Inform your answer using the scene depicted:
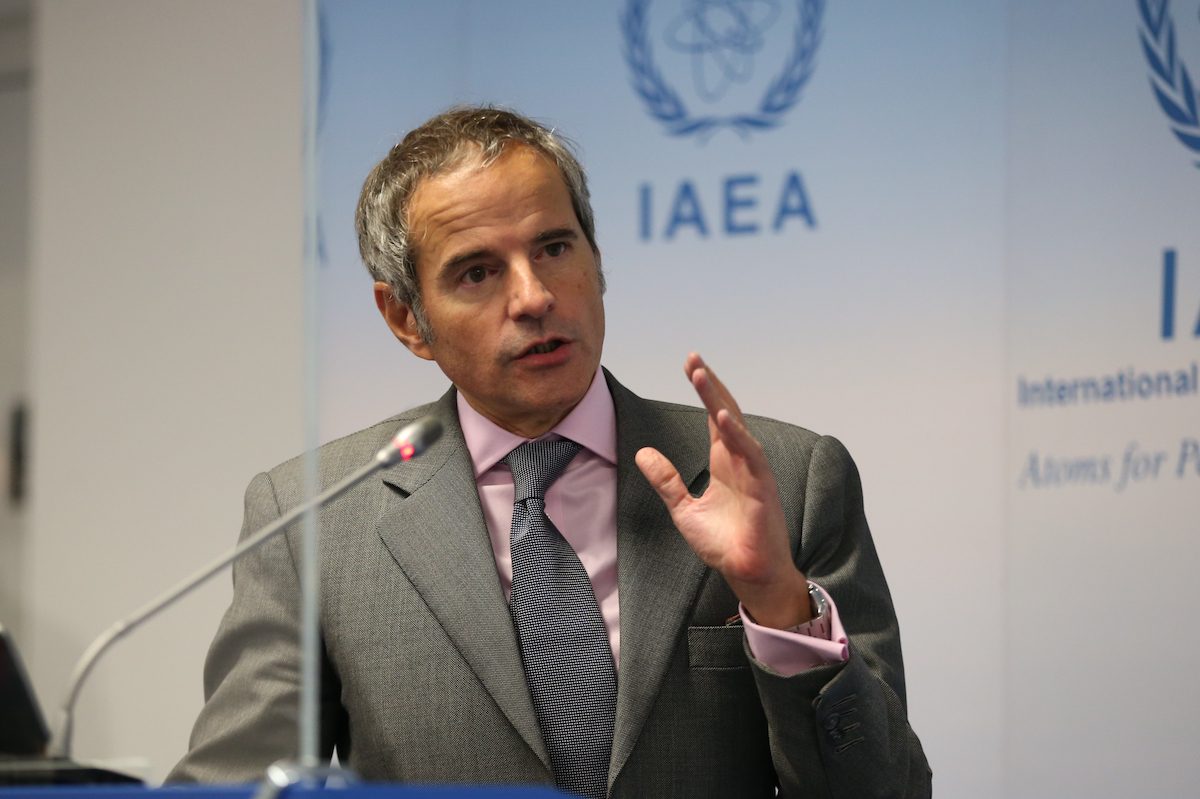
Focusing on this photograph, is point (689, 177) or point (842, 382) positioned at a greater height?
point (689, 177)

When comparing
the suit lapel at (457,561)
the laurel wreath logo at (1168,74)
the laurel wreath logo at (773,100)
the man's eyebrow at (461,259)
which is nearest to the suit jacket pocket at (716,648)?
the suit lapel at (457,561)

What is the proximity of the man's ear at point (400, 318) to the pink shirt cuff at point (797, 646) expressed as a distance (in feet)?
2.38

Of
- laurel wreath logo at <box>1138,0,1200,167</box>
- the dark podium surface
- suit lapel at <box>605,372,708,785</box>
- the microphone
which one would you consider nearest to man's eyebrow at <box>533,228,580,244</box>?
suit lapel at <box>605,372,708,785</box>

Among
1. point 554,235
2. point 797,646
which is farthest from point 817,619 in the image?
point 554,235

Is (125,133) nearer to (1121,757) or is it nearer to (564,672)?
(564,672)

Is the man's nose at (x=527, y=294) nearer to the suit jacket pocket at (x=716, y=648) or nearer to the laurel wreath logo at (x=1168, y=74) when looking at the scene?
the suit jacket pocket at (x=716, y=648)

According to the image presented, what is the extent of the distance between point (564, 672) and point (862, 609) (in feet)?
1.33

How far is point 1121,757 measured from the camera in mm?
3318

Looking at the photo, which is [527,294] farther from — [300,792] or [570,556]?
[300,792]

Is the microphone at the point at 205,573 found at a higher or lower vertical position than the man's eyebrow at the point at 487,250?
lower

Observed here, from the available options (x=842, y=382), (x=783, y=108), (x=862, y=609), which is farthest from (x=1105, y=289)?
(x=862, y=609)

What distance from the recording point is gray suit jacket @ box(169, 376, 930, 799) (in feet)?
5.58

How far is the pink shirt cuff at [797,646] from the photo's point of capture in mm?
1642

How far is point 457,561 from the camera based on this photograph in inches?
72.7
